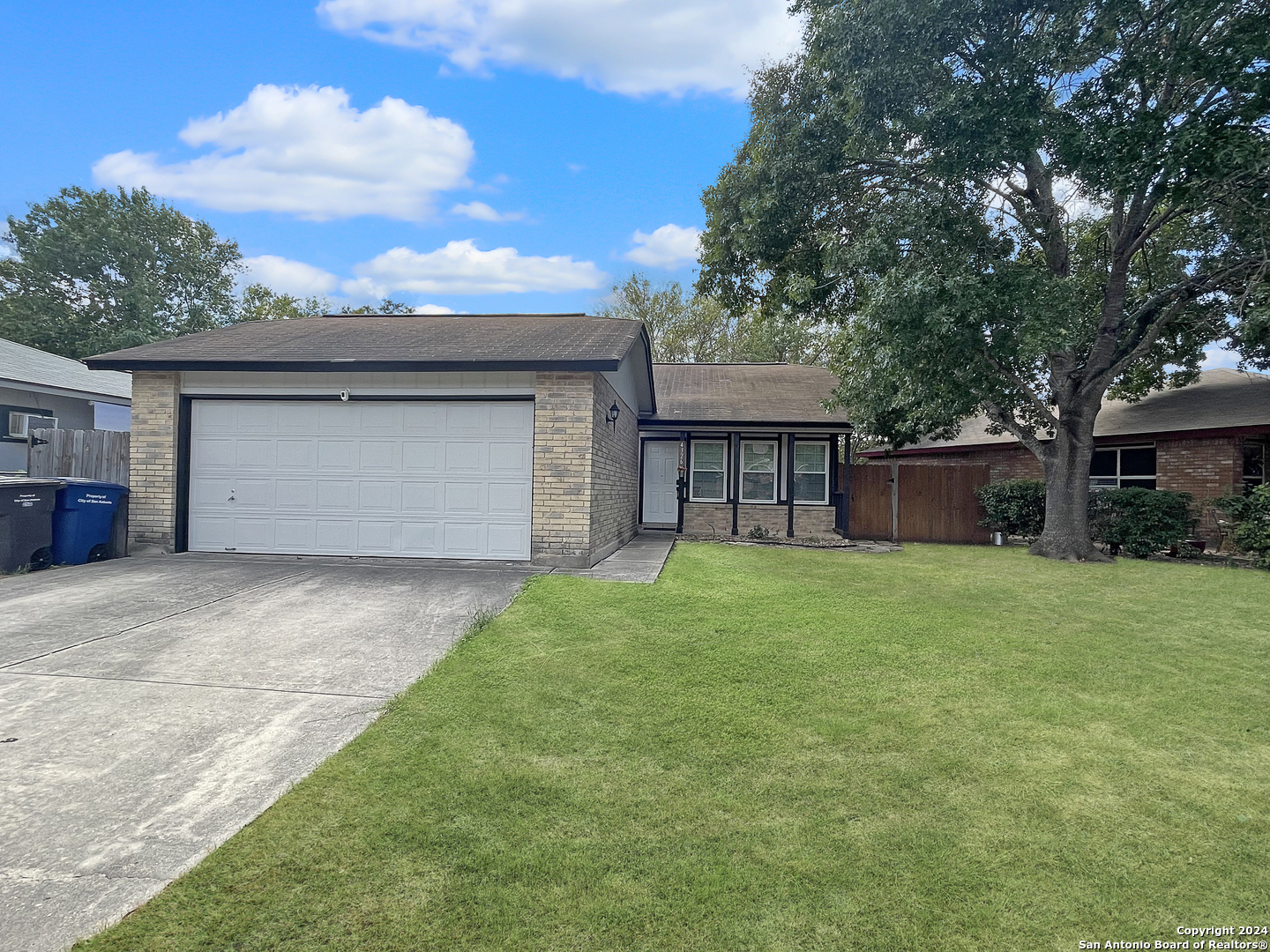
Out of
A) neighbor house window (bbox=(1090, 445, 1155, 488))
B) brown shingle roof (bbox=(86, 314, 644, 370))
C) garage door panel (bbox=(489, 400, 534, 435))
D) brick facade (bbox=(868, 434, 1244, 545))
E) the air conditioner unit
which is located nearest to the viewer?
brown shingle roof (bbox=(86, 314, 644, 370))

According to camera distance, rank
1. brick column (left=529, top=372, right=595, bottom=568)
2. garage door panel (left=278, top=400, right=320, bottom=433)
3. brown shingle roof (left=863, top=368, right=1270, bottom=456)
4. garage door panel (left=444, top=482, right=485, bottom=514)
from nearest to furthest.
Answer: brick column (left=529, top=372, right=595, bottom=568) < garage door panel (left=444, top=482, right=485, bottom=514) < garage door panel (left=278, top=400, right=320, bottom=433) < brown shingle roof (left=863, top=368, right=1270, bottom=456)

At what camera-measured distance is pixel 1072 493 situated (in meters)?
12.4

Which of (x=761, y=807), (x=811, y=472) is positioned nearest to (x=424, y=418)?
(x=761, y=807)

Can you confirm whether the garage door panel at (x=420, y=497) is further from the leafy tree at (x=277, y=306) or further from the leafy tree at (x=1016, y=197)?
the leafy tree at (x=277, y=306)

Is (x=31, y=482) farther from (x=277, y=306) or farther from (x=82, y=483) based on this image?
(x=277, y=306)

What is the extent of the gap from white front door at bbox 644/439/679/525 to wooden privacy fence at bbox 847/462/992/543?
4.37m

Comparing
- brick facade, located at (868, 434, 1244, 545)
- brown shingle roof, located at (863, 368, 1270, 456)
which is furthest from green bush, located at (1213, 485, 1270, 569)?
brown shingle roof, located at (863, 368, 1270, 456)

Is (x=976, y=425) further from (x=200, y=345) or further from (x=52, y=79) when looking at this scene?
(x=52, y=79)

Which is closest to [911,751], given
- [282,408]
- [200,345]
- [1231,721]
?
[1231,721]

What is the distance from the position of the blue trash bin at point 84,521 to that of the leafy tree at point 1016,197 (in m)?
11.5

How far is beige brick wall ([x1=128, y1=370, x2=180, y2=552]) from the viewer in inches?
351

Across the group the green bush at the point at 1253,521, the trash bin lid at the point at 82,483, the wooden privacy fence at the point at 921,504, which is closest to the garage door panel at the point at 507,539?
the trash bin lid at the point at 82,483

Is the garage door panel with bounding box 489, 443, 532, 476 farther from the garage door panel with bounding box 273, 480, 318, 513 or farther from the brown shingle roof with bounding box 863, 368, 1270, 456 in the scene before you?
the brown shingle roof with bounding box 863, 368, 1270, 456

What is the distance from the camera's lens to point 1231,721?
13.2 ft
